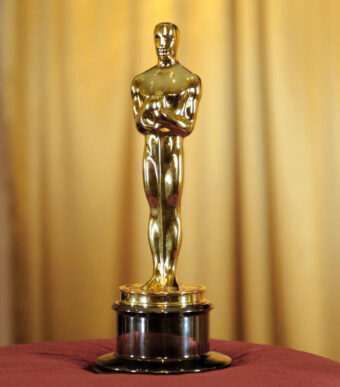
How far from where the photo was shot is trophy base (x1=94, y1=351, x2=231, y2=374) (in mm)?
1476

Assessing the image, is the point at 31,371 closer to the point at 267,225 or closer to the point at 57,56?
the point at 267,225

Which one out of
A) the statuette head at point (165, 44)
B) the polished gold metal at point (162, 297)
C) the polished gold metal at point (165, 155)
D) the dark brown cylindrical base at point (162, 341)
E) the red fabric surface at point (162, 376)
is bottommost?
the red fabric surface at point (162, 376)

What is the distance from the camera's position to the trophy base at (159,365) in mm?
1476

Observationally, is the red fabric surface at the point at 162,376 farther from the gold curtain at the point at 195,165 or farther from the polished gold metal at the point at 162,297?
the gold curtain at the point at 195,165

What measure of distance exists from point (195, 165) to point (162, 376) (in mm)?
1516

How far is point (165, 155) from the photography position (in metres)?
1.68

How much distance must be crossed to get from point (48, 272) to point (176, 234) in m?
1.27

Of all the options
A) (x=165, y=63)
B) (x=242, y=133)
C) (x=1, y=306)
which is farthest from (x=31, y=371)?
(x=242, y=133)

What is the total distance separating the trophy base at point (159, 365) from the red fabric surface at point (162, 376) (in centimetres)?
4

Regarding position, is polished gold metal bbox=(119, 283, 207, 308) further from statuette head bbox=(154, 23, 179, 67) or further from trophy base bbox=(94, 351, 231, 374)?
statuette head bbox=(154, 23, 179, 67)

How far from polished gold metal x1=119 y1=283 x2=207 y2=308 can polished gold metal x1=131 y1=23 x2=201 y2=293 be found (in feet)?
0.19

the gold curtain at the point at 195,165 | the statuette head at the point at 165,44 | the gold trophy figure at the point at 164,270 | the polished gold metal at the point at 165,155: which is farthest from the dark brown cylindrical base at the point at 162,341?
the gold curtain at the point at 195,165

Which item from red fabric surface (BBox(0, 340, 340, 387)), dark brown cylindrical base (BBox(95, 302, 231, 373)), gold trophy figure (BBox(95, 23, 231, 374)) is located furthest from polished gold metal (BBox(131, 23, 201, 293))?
red fabric surface (BBox(0, 340, 340, 387))

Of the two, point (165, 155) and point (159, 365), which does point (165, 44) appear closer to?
point (165, 155)
